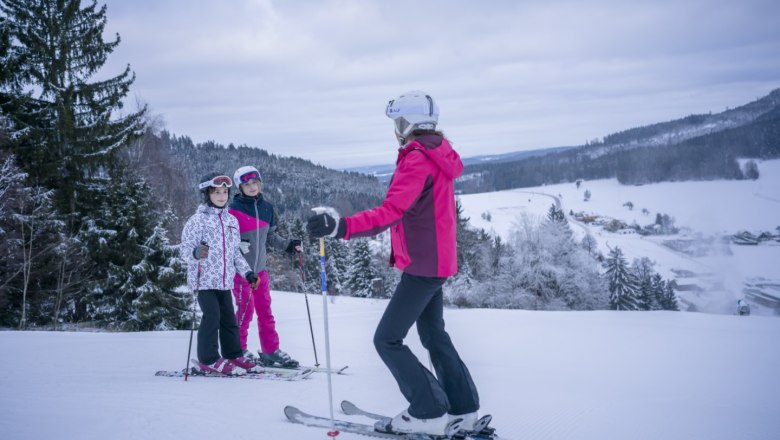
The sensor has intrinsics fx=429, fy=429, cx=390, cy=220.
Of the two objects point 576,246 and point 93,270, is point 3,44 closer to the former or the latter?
point 93,270

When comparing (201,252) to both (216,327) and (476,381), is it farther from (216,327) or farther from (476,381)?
(476,381)

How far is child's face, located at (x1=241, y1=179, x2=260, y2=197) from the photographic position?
479cm

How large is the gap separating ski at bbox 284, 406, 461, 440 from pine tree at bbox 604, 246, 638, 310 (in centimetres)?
3743

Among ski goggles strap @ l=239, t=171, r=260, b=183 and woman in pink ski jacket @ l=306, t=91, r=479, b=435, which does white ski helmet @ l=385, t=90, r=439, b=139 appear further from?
ski goggles strap @ l=239, t=171, r=260, b=183

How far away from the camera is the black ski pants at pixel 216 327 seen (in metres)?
4.25

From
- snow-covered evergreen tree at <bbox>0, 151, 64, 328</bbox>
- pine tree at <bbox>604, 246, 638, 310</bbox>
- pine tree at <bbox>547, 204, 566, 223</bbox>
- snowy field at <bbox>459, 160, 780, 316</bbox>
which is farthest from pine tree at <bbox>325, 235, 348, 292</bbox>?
snow-covered evergreen tree at <bbox>0, 151, 64, 328</bbox>

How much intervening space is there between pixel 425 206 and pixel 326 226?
0.63m

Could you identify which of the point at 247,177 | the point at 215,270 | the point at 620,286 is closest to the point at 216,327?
the point at 215,270

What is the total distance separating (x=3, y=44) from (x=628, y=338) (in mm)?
19335

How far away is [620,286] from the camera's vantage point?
3609 cm

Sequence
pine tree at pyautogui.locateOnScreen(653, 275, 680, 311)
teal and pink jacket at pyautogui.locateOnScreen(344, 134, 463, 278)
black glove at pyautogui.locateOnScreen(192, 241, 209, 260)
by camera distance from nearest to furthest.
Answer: teal and pink jacket at pyautogui.locateOnScreen(344, 134, 463, 278) → black glove at pyautogui.locateOnScreen(192, 241, 209, 260) → pine tree at pyautogui.locateOnScreen(653, 275, 680, 311)

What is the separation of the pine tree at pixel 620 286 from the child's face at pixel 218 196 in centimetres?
3722

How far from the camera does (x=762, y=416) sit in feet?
11.7

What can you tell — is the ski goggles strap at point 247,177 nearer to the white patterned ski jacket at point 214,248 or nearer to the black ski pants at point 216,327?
the white patterned ski jacket at point 214,248
